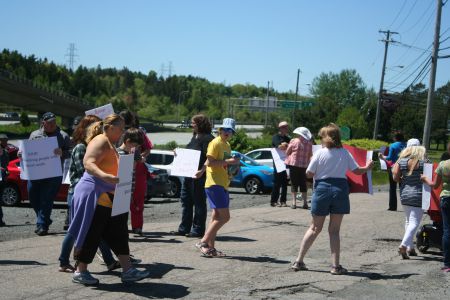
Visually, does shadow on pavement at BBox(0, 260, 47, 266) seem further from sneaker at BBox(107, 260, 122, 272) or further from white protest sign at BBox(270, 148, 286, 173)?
white protest sign at BBox(270, 148, 286, 173)

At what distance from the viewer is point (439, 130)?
92.1 metres

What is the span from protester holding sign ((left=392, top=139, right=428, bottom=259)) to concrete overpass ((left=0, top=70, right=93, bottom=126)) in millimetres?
A: 60295

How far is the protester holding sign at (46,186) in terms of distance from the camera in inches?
394

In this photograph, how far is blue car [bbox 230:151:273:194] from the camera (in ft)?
66.9

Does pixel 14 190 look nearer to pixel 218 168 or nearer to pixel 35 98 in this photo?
pixel 218 168

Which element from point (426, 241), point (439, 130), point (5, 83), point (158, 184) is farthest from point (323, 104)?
point (426, 241)

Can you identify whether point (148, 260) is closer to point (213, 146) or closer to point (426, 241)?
point (213, 146)

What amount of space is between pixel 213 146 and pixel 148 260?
1730mm

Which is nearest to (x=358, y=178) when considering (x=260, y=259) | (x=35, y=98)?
(x=260, y=259)

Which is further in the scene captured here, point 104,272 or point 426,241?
point 426,241

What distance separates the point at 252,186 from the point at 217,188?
12224 mm

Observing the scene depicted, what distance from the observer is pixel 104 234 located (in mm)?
6824

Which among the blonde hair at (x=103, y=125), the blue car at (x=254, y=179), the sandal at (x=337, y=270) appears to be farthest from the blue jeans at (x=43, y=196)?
the blue car at (x=254, y=179)

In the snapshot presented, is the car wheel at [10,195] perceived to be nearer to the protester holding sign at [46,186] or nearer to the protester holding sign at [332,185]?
the protester holding sign at [46,186]
